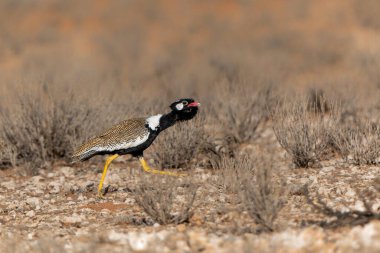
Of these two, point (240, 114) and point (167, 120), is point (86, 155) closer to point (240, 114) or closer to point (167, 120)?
point (167, 120)

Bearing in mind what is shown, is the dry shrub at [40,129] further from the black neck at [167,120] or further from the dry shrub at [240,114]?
the black neck at [167,120]

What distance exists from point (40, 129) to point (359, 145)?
487cm

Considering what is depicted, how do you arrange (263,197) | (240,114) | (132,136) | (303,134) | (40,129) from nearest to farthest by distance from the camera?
(263,197) < (132,136) < (303,134) < (40,129) < (240,114)

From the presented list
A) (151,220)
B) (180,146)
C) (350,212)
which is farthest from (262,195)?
(180,146)

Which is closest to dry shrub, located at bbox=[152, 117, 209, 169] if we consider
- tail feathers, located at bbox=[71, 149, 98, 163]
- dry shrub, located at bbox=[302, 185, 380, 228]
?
tail feathers, located at bbox=[71, 149, 98, 163]

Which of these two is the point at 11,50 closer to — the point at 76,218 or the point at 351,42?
the point at 351,42

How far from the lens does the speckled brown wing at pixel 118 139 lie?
920 cm

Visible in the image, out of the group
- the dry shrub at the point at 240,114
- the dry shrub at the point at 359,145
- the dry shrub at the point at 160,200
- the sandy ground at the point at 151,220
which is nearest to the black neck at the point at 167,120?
the sandy ground at the point at 151,220

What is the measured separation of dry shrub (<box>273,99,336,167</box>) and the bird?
58.9 inches

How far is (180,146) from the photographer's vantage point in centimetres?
1102

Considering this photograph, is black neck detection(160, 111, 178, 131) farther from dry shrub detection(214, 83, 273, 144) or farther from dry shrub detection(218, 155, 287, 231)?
dry shrub detection(214, 83, 273, 144)

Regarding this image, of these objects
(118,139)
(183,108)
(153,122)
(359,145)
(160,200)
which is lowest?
(359,145)

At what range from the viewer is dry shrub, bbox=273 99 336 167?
33.8 ft

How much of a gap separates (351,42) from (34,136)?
52.8 feet
